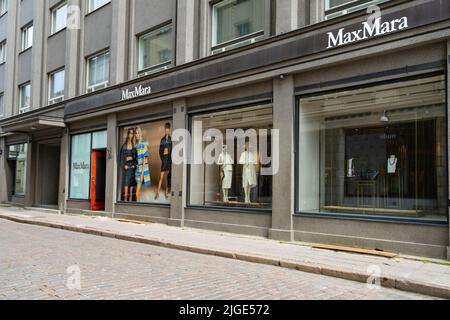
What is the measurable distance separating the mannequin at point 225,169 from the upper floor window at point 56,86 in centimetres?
1072

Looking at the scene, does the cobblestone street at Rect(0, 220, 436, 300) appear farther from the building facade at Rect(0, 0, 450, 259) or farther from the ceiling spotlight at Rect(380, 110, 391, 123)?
the ceiling spotlight at Rect(380, 110, 391, 123)

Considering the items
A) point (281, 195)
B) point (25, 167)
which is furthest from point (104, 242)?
point (25, 167)

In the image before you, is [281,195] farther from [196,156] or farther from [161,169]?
[161,169]

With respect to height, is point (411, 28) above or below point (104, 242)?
above

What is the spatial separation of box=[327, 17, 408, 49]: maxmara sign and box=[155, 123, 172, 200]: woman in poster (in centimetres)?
671

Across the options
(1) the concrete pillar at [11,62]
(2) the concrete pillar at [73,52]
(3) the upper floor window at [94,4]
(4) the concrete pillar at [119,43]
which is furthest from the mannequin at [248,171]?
(1) the concrete pillar at [11,62]

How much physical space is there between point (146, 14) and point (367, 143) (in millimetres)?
9896

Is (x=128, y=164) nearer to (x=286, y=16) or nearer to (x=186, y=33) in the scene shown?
(x=186, y=33)

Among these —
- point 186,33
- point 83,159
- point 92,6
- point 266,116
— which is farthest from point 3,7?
point 266,116

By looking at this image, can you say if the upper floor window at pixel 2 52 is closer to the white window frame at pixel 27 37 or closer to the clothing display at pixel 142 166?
the white window frame at pixel 27 37

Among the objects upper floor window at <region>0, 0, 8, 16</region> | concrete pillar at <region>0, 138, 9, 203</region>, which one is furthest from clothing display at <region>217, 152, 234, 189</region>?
upper floor window at <region>0, 0, 8, 16</region>

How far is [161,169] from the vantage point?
1530 cm

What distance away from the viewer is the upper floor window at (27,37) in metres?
24.4

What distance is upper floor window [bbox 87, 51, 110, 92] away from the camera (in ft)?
60.2
